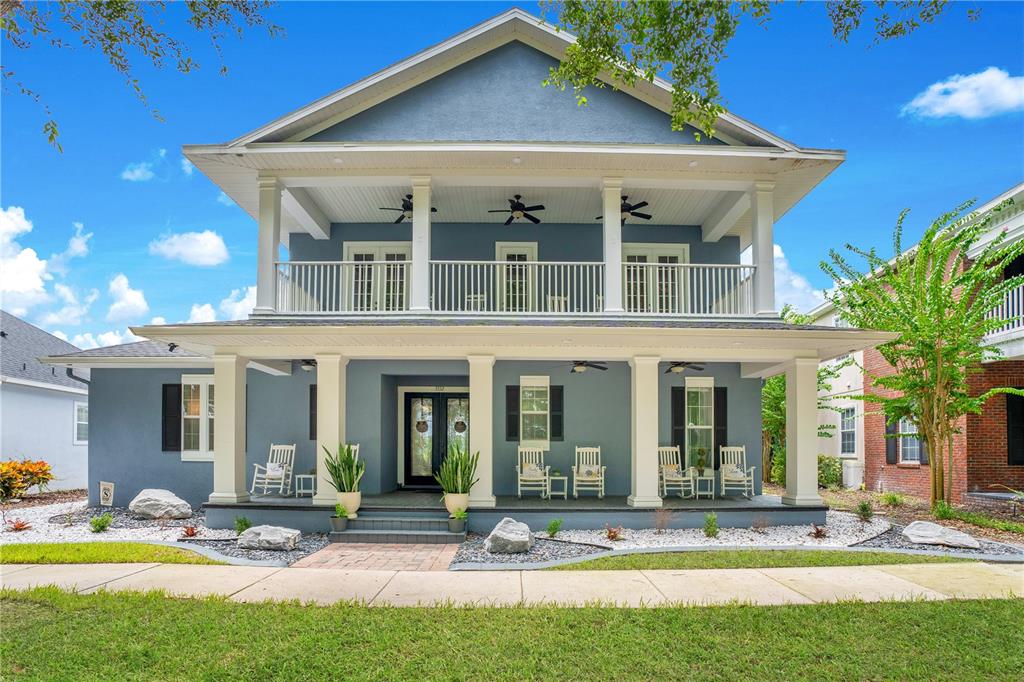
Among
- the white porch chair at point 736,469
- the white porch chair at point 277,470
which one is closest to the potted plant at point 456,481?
the white porch chair at point 277,470

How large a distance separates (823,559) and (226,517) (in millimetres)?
9060

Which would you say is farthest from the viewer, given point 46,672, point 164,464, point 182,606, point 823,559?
point 164,464

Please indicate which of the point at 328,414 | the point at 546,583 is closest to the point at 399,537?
the point at 328,414

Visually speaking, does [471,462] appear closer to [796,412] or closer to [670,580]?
[670,580]

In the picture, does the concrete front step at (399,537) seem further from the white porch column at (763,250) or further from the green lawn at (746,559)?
the white porch column at (763,250)

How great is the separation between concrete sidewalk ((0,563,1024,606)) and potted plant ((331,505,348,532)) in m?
2.52

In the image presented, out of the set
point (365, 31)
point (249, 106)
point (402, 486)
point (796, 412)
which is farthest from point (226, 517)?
point (249, 106)

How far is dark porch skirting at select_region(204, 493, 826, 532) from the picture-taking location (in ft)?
37.9

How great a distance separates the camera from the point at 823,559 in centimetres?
891

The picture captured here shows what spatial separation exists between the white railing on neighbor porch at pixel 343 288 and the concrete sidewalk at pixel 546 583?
5.45 meters

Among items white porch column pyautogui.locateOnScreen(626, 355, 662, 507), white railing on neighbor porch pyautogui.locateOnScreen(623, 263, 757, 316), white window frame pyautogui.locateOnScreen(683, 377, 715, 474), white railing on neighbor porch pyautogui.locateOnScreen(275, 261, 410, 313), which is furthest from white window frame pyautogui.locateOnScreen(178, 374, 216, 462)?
white window frame pyautogui.locateOnScreen(683, 377, 715, 474)

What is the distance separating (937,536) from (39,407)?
21725 millimetres

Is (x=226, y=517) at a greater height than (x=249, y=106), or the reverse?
(x=249, y=106)

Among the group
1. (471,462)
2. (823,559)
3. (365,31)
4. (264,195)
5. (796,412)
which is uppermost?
(365,31)
